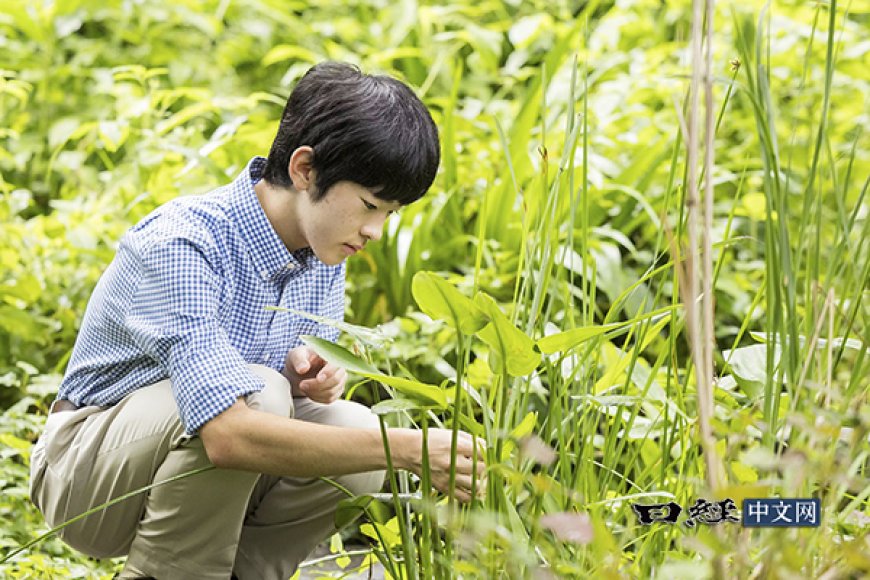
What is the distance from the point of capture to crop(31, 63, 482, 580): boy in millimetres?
1425

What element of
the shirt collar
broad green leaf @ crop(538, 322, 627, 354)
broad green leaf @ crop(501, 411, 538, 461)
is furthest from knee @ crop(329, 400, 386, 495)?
broad green leaf @ crop(538, 322, 627, 354)

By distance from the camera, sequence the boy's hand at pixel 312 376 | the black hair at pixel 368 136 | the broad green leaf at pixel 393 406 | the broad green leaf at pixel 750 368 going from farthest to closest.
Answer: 1. the boy's hand at pixel 312 376
2. the black hair at pixel 368 136
3. the broad green leaf at pixel 750 368
4. the broad green leaf at pixel 393 406

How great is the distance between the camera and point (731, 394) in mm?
1295

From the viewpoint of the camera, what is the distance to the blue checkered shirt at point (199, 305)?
4.73 ft

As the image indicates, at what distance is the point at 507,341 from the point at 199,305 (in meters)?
0.51

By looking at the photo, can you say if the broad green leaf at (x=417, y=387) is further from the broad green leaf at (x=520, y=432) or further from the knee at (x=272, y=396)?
the knee at (x=272, y=396)

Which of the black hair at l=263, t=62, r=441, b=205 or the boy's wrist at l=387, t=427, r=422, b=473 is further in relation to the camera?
the black hair at l=263, t=62, r=441, b=205

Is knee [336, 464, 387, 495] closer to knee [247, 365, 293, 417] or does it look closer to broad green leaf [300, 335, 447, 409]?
knee [247, 365, 293, 417]

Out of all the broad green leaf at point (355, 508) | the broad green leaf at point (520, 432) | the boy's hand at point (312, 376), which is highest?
the broad green leaf at point (520, 432)

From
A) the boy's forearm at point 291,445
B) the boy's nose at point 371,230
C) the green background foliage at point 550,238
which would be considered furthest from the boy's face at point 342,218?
the boy's forearm at point 291,445

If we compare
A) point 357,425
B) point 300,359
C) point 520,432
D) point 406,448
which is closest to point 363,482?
point 357,425

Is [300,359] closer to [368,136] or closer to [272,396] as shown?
[272,396]

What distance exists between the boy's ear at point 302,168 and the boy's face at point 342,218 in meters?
0.02

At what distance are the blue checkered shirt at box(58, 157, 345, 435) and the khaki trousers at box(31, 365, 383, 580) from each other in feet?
0.21
